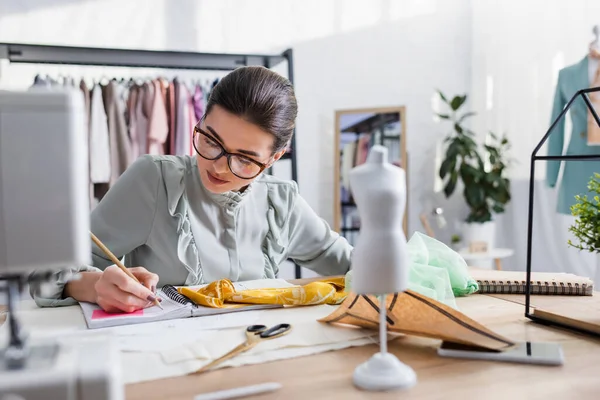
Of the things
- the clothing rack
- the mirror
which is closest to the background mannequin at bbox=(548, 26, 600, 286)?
the mirror

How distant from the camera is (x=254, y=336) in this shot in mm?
946

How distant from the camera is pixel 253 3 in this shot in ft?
12.8

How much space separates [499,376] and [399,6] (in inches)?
156

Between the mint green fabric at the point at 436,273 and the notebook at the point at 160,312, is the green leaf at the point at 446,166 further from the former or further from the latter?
the notebook at the point at 160,312

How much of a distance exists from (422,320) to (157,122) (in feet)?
8.57

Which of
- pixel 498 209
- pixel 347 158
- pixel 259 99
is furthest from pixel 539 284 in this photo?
pixel 347 158

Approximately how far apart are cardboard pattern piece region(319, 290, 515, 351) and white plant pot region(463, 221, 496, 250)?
119 inches

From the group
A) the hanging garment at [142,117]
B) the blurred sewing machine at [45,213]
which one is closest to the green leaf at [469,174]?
the hanging garment at [142,117]

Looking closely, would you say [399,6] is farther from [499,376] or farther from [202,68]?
[499,376]

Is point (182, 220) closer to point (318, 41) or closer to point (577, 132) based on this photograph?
point (577, 132)

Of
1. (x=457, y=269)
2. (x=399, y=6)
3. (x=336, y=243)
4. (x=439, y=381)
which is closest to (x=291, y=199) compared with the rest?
(x=336, y=243)

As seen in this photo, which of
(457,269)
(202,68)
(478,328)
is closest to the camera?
(478,328)

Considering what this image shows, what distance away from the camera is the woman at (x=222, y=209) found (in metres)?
1.37

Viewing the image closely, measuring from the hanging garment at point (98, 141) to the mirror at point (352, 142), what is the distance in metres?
1.55
